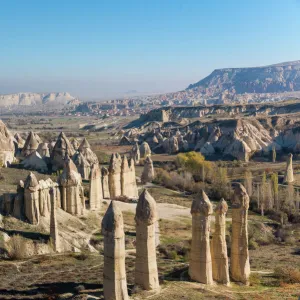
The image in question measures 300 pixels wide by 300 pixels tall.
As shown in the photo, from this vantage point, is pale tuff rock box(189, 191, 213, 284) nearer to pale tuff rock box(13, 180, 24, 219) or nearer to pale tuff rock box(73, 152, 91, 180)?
pale tuff rock box(13, 180, 24, 219)

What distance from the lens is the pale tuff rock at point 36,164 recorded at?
45.6 meters

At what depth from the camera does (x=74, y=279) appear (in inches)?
688

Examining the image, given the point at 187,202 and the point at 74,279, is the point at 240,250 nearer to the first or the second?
the point at 74,279

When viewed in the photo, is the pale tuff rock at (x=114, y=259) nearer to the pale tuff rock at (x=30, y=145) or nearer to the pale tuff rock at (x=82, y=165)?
the pale tuff rock at (x=82, y=165)

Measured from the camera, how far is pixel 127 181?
122 feet

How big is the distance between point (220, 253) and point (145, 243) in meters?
3.67

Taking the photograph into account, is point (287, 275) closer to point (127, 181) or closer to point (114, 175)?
point (114, 175)

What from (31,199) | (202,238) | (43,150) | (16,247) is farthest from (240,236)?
(43,150)

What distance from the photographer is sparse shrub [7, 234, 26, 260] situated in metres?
20.8

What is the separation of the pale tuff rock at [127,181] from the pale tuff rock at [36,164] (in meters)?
11.7

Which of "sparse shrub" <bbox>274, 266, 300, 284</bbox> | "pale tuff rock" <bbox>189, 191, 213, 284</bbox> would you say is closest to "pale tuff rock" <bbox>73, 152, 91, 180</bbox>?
"sparse shrub" <bbox>274, 266, 300, 284</bbox>

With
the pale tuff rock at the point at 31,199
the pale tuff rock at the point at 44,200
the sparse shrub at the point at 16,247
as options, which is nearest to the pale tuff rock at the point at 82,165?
the pale tuff rock at the point at 44,200

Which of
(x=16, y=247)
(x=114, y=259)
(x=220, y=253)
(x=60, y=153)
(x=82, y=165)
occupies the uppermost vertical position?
(x=60, y=153)

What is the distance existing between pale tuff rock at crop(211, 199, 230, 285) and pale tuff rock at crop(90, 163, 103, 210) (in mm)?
14971
